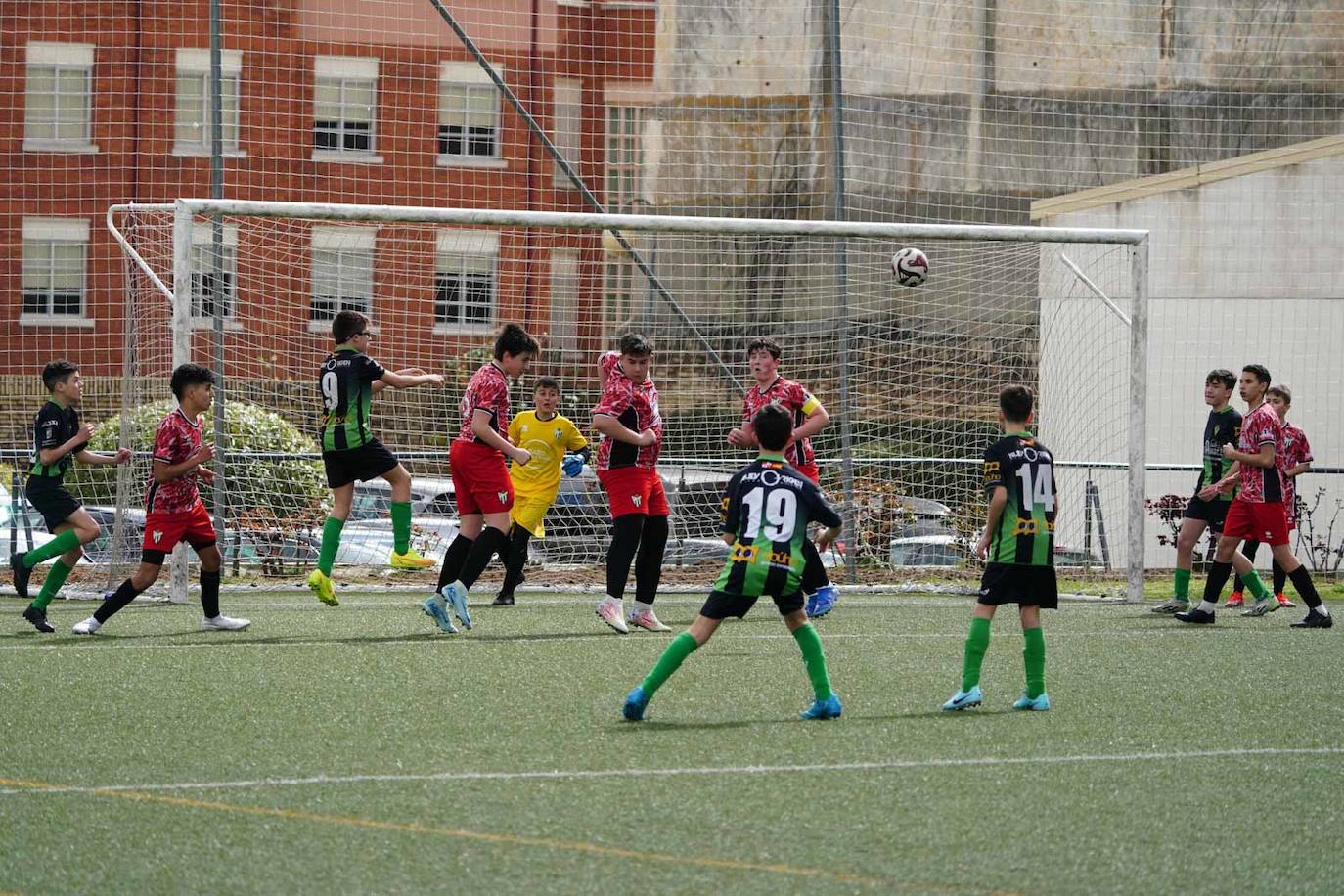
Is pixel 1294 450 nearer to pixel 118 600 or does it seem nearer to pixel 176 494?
pixel 176 494

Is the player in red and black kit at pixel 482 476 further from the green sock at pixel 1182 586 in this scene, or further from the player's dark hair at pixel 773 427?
the green sock at pixel 1182 586

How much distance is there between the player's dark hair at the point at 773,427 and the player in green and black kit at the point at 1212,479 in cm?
567

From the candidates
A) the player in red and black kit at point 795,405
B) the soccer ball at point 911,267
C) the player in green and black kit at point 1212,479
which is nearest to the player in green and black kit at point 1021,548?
the player in red and black kit at point 795,405

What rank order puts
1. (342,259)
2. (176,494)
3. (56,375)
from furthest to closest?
(342,259) < (56,375) < (176,494)

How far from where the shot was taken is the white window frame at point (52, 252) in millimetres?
22891

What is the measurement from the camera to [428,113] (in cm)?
2623

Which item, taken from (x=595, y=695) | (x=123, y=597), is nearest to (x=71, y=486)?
(x=123, y=597)

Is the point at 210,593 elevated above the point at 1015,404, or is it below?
below

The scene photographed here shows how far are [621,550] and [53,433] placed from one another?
4.09 meters

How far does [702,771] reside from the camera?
5.84m

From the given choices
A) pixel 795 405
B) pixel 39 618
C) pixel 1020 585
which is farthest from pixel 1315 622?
pixel 39 618

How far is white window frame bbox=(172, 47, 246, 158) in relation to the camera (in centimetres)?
2580

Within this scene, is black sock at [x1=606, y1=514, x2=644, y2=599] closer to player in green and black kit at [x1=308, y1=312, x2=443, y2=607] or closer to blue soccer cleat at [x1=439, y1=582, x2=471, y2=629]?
blue soccer cleat at [x1=439, y1=582, x2=471, y2=629]

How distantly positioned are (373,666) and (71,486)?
856cm
